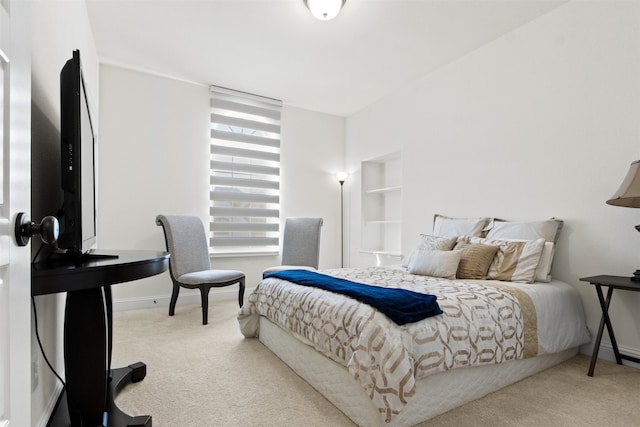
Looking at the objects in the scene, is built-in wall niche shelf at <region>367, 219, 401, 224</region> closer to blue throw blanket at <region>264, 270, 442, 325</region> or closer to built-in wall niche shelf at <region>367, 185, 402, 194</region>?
built-in wall niche shelf at <region>367, 185, 402, 194</region>

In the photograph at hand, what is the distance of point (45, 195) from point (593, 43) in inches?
143

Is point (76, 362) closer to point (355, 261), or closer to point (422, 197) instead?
point (422, 197)

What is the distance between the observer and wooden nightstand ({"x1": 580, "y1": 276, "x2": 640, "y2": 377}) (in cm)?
201

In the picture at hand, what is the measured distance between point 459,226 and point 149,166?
3.42 metres

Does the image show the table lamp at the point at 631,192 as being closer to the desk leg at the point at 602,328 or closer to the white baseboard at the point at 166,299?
the desk leg at the point at 602,328

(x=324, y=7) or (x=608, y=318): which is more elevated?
(x=324, y=7)

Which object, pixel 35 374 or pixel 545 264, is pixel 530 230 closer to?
pixel 545 264

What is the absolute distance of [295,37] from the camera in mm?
3154

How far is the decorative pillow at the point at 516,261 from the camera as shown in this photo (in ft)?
8.13

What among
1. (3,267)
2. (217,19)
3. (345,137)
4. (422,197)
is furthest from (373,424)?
(345,137)

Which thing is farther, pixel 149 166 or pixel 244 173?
pixel 244 173

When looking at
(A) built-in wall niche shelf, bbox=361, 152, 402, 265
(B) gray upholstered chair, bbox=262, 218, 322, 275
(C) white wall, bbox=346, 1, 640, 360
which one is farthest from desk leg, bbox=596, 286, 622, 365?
(B) gray upholstered chair, bbox=262, 218, 322, 275

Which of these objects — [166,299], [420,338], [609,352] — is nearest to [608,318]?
[609,352]

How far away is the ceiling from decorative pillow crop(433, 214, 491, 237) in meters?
1.70
